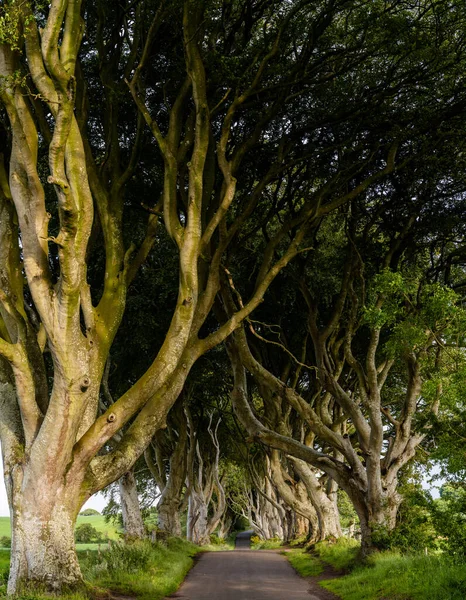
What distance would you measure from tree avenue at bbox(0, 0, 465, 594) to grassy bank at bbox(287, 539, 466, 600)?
334 centimetres

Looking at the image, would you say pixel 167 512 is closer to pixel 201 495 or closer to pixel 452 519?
pixel 201 495

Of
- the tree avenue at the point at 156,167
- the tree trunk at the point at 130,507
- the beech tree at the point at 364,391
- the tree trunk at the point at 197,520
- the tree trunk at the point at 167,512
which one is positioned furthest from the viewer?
the tree trunk at the point at 197,520

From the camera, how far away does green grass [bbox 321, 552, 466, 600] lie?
33.9 feet

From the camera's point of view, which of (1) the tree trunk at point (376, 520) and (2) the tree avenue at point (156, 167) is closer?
(2) the tree avenue at point (156, 167)

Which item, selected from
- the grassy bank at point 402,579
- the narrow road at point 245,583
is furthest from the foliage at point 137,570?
the grassy bank at point 402,579

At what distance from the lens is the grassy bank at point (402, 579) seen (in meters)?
10.4

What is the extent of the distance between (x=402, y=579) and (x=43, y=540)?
6.99 m

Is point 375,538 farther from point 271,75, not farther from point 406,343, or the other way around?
point 271,75

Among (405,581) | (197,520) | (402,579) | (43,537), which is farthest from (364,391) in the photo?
(197,520)

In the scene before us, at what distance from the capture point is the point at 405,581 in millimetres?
11992

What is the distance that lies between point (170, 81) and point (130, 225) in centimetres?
468

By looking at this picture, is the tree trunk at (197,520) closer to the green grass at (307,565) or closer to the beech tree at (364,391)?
the green grass at (307,565)

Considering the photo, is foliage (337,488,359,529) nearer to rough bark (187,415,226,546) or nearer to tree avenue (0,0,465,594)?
rough bark (187,415,226,546)

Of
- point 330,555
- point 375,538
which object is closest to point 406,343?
point 375,538
